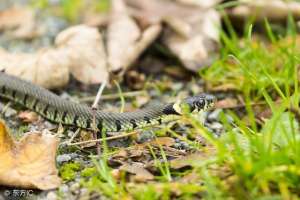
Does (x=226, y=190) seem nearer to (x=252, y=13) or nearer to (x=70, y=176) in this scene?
(x=70, y=176)

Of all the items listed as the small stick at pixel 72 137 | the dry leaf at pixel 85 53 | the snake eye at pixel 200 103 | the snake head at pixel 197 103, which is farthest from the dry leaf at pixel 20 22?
the snake eye at pixel 200 103

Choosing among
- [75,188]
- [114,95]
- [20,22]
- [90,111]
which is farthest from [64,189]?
[20,22]

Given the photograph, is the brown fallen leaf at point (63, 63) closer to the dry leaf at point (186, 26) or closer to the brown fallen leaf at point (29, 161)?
the dry leaf at point (186, 26)

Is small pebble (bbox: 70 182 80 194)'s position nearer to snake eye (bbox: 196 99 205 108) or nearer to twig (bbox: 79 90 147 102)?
snake eye (bbox: 196 99 205 108)

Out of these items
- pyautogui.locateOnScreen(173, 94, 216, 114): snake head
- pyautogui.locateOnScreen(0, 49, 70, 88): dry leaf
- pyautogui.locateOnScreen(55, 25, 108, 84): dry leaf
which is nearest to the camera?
pyautogui.locateOnScreen(173, 94, 216, 114): snake head

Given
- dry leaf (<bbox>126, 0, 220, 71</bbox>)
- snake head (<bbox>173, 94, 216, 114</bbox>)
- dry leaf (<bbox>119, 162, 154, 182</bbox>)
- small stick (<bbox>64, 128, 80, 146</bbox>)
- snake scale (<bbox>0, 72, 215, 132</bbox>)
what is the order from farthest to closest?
1. dry leaf (<bbox>126, 0, 220, 71</bbox>)
2. snake head (<bbox>173, 94, 216, 114</bbox>)
3. snake scale (<bbox>0, 72, 215, 132</bbox>)
4. small stick (<bbox>64, 128, 80, 146</bbox>)
5. dry leaf (<bbox>119, 162, 154, 182</bbox>)

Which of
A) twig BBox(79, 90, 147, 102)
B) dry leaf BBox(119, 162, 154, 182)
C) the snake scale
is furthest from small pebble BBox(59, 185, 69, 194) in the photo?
twig BBox(79, 90, 147, 102)
